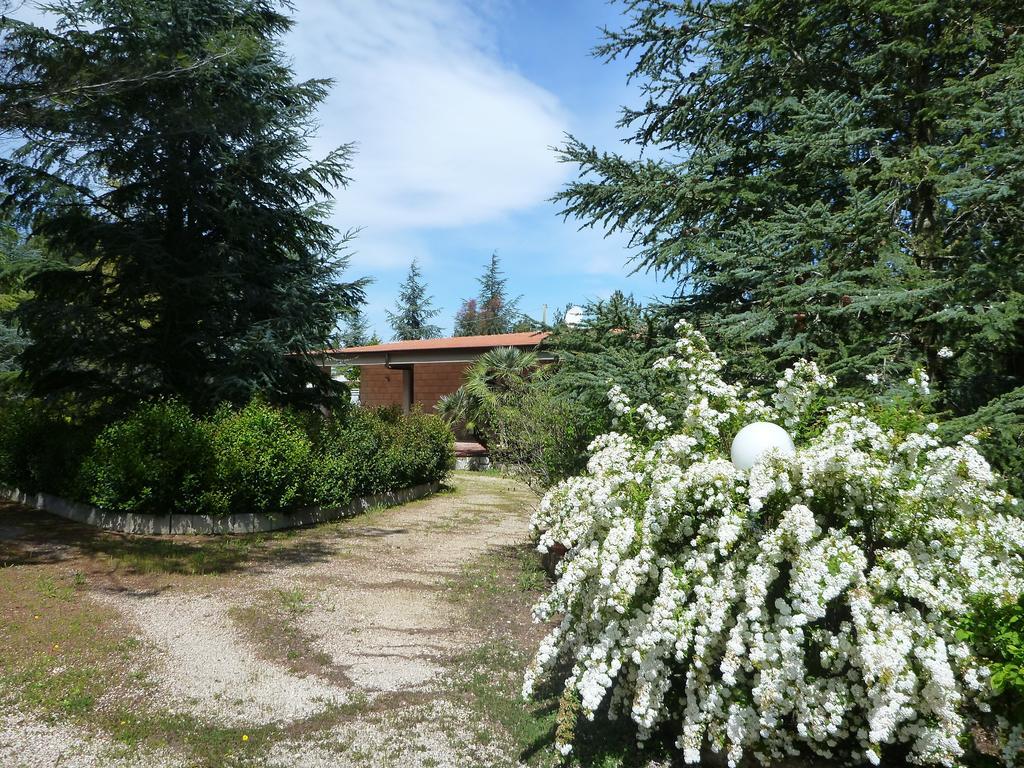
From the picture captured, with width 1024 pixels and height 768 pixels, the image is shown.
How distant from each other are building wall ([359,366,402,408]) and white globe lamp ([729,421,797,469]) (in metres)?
21.0

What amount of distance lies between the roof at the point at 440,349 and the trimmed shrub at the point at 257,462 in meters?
9.84

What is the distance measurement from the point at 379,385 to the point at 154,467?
52.0ft

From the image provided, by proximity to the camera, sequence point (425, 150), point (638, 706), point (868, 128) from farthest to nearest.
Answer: point (425, 150)
point (868, 128)
point (638, 706)

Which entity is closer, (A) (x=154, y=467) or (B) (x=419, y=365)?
(A) (x=154, y=467)

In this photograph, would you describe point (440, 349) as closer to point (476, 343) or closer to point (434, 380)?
point (476, 343)

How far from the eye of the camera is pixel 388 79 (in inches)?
421

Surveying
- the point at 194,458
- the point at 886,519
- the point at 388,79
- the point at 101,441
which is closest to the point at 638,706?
the point at 886,519

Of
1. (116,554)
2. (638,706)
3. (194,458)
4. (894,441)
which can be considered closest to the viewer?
(638,706)

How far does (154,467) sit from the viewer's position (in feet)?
29.5

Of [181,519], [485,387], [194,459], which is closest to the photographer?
[194,459]

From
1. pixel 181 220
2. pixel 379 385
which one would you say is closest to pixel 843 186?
pixel 181 220

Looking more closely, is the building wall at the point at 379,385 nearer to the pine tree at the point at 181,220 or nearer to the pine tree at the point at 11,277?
the pine tree at the point at 11,277

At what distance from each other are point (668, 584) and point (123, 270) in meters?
10.6

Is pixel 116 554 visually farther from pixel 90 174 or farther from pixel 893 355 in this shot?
pixel 893 355
